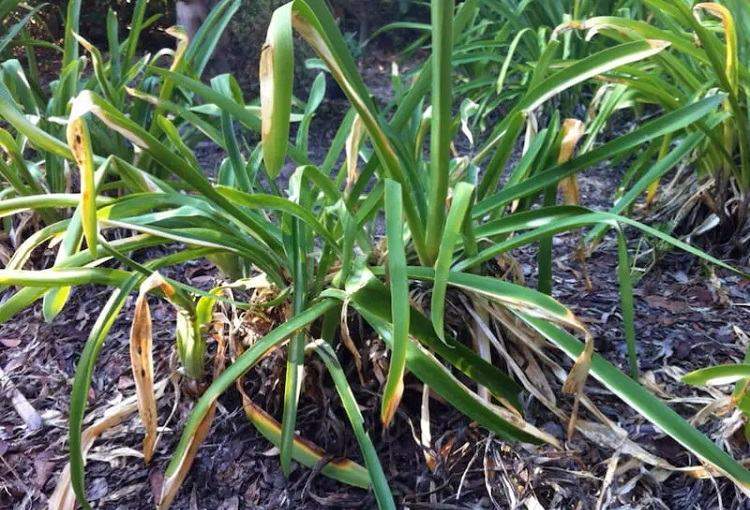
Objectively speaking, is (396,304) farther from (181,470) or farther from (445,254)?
(181,470)

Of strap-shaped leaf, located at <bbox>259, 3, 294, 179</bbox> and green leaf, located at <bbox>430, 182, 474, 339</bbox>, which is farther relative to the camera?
green leaf, located at <bbox>430, 182, 474, 339</bbox>

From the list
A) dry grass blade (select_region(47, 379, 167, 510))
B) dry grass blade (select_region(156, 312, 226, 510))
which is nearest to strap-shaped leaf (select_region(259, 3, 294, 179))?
dry grass blade (select_region(156, 312, 226, 510))

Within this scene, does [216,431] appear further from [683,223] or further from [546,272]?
[683,223]

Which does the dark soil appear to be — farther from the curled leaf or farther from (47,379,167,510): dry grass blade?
the curled leaf

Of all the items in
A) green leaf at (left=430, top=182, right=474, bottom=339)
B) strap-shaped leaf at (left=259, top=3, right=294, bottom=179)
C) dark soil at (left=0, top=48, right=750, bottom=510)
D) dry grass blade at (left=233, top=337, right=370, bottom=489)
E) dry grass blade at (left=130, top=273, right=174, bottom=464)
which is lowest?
dark soil at (left=0, top=48, right=750, bottom=510)

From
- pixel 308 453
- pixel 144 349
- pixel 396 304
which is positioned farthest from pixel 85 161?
pixel 308 453

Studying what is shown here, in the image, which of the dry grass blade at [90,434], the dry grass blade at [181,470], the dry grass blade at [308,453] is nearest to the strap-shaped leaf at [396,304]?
the dry grass blade at [308,453]

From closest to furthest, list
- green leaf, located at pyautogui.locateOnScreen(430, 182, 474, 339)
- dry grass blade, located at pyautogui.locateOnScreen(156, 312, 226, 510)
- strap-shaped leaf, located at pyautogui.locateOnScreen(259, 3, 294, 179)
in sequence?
strap-shaped leaf, located at pyautogui.locateOnScreen(259, 3, 294, 179)
green leaf, located at pyautogui.locateOnScreen(430, 182, 474, 339)
dry grass blade, located at pyautogui.locateOnScreen(156, 312, 226, 510)
